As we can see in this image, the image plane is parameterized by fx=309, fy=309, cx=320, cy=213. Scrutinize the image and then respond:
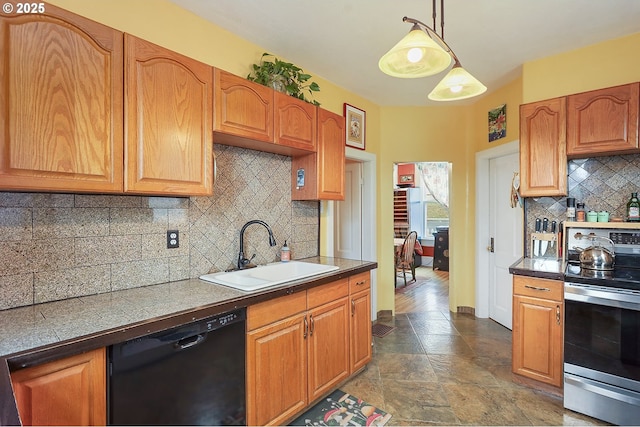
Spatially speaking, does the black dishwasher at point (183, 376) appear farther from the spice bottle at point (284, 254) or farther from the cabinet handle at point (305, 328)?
the spice bottle at point (284, 254)

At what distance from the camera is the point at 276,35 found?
7.57 ft

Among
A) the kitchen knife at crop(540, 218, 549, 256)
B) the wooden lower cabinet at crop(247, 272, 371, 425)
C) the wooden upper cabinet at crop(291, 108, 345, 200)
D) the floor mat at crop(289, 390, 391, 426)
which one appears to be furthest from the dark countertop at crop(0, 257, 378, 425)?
the kitchen knife at crop(540, 218, 549, 256)

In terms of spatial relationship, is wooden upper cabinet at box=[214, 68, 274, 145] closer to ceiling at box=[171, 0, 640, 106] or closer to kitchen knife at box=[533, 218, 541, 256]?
ceiling at box=[171, 0, 640, 106]

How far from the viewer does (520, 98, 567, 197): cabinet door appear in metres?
2.45

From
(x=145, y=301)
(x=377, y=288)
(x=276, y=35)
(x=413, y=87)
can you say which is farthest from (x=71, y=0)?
(x=377, y=288)

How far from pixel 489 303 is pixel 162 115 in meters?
3.88

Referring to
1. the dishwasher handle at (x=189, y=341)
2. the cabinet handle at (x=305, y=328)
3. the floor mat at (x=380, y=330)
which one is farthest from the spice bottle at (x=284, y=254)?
the floor mat at (x=380, y=330)

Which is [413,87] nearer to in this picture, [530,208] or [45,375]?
[530,208]

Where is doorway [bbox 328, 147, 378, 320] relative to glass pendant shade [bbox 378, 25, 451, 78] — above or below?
below

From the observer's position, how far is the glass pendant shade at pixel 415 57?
1348mm

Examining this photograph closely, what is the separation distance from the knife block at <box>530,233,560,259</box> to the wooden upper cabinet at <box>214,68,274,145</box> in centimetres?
249

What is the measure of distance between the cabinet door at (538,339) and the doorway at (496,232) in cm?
112

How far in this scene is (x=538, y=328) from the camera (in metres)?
2.22

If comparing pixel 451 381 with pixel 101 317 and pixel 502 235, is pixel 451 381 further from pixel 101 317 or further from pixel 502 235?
pixel 101 317
